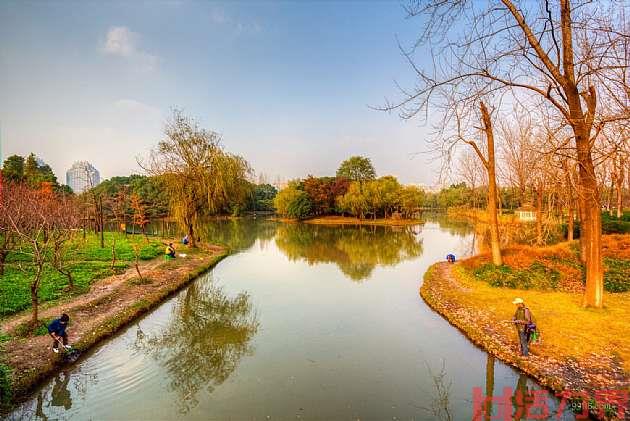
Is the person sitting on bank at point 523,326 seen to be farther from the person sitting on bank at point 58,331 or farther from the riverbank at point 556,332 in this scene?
the person sitting on bank at point 58,331

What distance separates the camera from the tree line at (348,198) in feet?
193

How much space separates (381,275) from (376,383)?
40.0 ft

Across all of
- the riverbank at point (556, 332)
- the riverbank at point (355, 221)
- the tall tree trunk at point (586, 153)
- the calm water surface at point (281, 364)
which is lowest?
the calm water surface at point (281, 364)

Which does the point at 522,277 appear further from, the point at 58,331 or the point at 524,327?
the point at 58,331

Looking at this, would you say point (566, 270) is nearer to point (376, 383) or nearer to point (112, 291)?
point (376, 383)

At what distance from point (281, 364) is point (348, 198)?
5131cm

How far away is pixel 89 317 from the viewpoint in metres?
12.1

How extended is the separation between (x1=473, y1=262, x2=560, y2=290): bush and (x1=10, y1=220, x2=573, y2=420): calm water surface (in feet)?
11.3

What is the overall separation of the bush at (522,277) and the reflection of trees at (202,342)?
10.3 metres

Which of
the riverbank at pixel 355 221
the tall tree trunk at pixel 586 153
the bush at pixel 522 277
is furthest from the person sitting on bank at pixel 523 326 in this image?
the riverbank at pixel 355 221

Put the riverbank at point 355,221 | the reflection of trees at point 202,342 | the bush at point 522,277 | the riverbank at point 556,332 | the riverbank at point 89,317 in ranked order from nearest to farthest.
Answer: the riverbank at point 556,332 < the riverbank at point 89,317 < the reflection of trees at point 202,342 < the bush at point 522,277 < the riverbank at point 355,221

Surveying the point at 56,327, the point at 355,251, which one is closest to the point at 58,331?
the point at 56,327

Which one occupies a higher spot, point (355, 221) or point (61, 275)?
point (355, 221)

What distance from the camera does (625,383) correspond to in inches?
283
